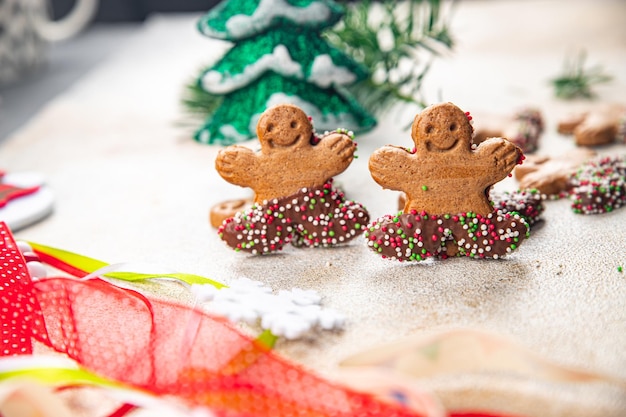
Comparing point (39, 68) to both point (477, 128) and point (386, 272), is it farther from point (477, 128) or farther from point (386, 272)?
point (386, 272)

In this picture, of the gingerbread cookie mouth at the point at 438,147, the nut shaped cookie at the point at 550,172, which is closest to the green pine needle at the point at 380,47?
the nut shaped cookie at the point at 550,172

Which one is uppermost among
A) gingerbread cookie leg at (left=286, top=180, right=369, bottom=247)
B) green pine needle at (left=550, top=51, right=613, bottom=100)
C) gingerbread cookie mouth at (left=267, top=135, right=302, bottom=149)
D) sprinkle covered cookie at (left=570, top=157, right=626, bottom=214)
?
green pine needle at (left=550, top=51, right=613, bottom=100)

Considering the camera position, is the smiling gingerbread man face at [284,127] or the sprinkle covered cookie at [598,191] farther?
the sprinkle covered cookie at [598,191]

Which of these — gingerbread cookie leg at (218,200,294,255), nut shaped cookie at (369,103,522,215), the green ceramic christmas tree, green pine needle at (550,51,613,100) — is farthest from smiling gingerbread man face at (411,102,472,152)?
green pine needle at (550,51,613,100)

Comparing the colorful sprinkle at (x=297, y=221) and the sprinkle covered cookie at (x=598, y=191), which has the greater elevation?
the sprinkle covered cookie at (x=598, y=191)

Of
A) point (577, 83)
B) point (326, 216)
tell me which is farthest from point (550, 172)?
point (577, 83)

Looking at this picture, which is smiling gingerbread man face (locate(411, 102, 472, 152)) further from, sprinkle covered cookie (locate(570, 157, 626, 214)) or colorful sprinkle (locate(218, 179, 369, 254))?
sprinkle covered cookie (locate(570, 157, 626, 214))

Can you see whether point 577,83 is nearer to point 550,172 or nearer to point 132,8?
point 550,172

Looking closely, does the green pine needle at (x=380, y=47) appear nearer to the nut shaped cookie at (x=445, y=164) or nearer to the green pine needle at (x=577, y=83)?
the green pine needle at (x=577, y=83)
